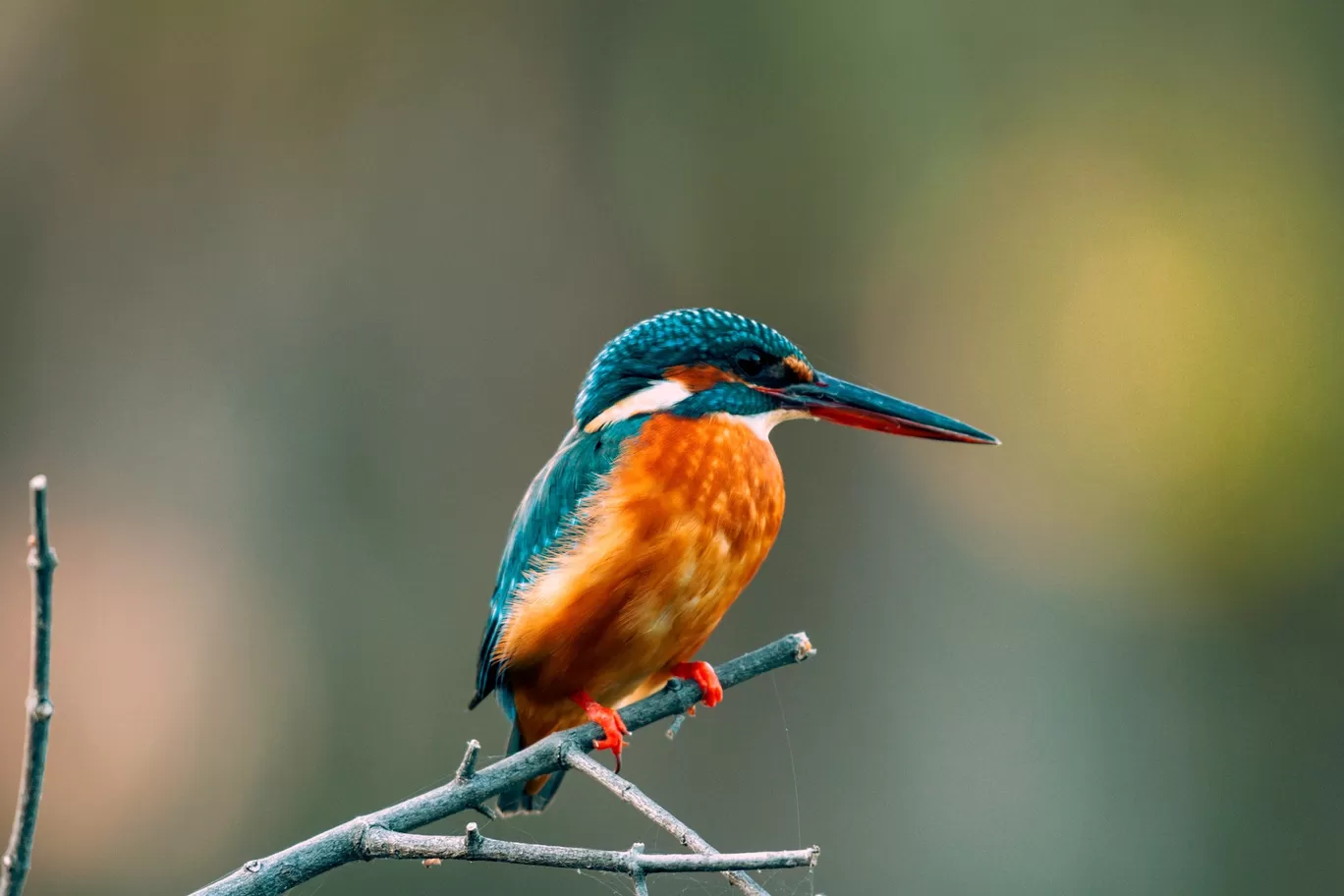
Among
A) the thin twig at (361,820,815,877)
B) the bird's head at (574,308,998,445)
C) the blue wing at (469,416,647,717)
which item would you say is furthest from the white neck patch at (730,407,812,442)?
the thin twig at (361,820,815,877)

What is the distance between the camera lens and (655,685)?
68.4 inches

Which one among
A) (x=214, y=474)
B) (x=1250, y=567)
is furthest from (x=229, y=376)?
(x=1250, y=567)

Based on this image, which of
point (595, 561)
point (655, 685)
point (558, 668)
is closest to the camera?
point (595, 561)

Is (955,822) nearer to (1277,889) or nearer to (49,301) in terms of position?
(1277,889)

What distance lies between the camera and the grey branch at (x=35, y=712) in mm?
724

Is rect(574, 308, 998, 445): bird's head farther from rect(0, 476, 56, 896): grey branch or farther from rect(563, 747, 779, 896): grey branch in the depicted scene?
rect(0, 476, 56, 896): grey branch

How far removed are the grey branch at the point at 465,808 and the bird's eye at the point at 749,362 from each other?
434mm

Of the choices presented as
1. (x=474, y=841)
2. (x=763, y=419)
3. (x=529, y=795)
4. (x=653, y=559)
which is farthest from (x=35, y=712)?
(x=529, y=795)

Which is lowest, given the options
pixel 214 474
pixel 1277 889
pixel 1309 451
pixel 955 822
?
pixel 1277 889

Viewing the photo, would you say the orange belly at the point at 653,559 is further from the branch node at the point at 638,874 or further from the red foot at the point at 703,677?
the branch node at the point at 638,874

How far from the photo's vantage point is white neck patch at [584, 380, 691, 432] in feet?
5.34

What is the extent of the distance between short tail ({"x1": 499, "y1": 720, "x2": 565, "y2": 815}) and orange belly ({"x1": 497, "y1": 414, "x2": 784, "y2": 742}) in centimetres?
31

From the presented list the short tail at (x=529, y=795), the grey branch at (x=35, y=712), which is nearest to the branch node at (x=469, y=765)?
the grey branch at (x=35, y=712)

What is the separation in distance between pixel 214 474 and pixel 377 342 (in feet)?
2.08
